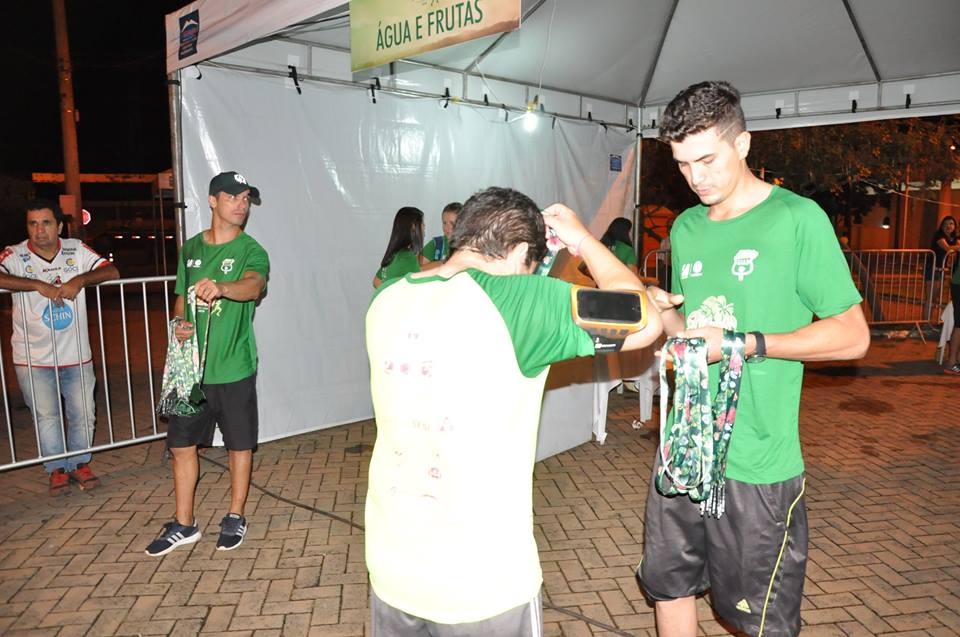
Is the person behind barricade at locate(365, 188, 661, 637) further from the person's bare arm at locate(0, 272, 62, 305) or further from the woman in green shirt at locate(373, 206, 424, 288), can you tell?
the person's bare arm at locate(0, 272, 62, 305)

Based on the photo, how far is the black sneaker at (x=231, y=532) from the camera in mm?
4234

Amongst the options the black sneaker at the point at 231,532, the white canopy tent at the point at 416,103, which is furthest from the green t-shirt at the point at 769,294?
the white canopy tent at the point at 416,103

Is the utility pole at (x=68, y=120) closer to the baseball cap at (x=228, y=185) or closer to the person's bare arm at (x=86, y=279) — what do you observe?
the person's bare arm at (x=86, y=279)

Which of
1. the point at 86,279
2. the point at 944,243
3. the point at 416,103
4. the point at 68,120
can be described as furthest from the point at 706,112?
the point at 68,120

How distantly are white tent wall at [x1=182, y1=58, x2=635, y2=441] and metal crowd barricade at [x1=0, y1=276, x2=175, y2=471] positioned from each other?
1.00 meters

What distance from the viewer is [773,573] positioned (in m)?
2.22

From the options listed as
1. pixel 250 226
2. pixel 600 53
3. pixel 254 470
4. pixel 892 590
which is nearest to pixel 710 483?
pixel 892 590

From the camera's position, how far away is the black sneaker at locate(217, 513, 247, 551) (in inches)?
167

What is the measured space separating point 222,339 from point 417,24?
83.8 inches

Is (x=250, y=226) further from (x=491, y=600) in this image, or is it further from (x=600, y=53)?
(x=491, y=600)

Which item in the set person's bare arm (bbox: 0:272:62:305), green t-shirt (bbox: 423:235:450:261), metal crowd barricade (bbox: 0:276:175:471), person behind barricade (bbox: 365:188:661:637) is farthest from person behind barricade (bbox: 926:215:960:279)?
person's bare arm (bbox: 0:272:62:305)

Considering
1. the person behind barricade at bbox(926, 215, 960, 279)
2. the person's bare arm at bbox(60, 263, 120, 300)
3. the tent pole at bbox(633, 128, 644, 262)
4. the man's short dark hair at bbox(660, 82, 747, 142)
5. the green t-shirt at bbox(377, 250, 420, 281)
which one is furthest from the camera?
the person behind barricade at bbox(926, 215, 960, 279)

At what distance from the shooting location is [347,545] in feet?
14.1

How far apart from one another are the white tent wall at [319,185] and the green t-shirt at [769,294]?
179 inches
